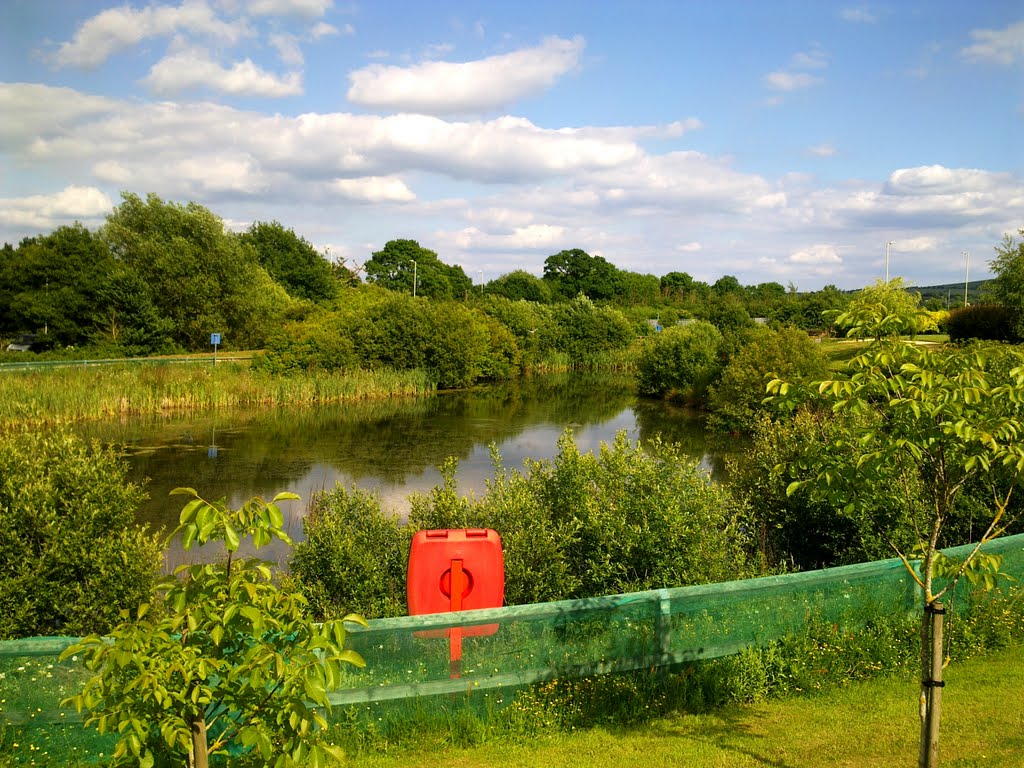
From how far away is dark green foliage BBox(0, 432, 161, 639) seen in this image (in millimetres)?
6902

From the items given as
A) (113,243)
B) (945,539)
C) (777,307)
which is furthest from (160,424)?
(777,307)

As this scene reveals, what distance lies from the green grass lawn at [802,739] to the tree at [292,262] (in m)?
64.6

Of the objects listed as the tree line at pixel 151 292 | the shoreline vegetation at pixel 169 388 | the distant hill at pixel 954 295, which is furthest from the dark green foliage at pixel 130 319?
the distant hill at pixel 954 295

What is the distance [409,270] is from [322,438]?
6798 centimetres

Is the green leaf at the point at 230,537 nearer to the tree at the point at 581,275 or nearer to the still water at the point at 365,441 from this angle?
the still water at the point at 365,441

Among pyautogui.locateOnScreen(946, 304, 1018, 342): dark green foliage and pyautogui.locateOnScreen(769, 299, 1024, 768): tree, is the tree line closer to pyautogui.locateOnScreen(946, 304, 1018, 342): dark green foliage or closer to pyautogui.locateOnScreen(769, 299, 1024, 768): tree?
pyautogui.locateOnScreen(946, 304, 1018, 342): dark green foliage

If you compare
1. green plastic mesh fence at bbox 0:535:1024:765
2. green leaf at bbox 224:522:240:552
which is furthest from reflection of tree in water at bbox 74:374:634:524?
green leaf at bbox 224:522:240:552

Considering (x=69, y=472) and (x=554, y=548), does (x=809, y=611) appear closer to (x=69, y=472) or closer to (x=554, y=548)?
(x=554, y=548)

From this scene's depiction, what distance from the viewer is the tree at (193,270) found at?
45062 millimetres

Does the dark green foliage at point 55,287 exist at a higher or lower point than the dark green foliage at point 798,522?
higher

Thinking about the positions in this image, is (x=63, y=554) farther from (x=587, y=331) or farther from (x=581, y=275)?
(x=581, y=275)

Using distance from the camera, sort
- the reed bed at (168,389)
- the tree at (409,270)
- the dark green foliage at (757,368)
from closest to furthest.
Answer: the reed bed at (168,389) → the dark green foliage at (757,368) → the tree at (409,270)

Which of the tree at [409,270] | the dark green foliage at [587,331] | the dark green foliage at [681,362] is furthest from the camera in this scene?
the tree at [409,270]

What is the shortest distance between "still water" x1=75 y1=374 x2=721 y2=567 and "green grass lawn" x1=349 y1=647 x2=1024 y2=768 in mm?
6851
